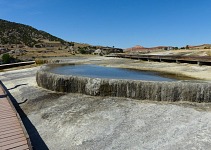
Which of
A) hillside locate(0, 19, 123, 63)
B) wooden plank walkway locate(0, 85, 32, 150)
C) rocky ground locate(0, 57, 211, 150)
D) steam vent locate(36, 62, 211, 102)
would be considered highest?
hillside locate(0, 19, 123, 63)

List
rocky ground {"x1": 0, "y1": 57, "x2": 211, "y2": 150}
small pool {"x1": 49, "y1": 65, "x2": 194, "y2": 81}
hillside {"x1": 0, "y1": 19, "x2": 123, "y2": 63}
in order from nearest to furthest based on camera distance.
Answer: rocky ground {"x1": 0, "y1": 57, "x2": 211, "y2": 150}
small pool {"x1": 49, "y1": 65, "x2": 194, "y2": 81}
hillside {"x1": 0, "y1": 19, "x2": 123, "y2": 63}

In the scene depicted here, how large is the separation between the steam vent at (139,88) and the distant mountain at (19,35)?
66914 mm

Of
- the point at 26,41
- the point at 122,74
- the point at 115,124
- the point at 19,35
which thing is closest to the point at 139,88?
the point at 115,124

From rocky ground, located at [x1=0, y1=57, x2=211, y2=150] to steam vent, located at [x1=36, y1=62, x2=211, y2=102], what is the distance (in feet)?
1.14

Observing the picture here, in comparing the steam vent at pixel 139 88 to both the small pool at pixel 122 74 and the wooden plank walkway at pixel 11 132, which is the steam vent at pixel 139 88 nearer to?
the small pool at pixel 122 74

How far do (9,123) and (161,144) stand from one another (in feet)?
15.9

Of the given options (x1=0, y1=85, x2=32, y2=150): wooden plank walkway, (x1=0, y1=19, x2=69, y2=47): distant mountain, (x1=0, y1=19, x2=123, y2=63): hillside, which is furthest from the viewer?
(x1=0, y1=19, x2=69, y2=47): distant mountain

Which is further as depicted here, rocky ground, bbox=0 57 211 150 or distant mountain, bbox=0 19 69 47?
distant mountain, bbox=0 19 69 47

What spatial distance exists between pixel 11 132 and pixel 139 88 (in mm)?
5968

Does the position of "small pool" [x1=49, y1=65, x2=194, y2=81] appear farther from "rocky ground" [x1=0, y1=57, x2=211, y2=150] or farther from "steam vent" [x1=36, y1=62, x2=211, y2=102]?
"rocky ground" [x1=0, y1=57, x2=211, y2=150]

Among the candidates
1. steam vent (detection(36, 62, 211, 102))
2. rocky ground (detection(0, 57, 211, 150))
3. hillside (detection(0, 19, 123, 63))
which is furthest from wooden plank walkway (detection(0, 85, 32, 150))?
hillside (detection(0, 19, 123, 63))

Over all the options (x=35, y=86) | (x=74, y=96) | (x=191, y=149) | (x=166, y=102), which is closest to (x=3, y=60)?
(x=35, y=86)

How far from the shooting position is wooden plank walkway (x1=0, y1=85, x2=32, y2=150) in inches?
281

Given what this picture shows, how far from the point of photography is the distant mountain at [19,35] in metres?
79.3
